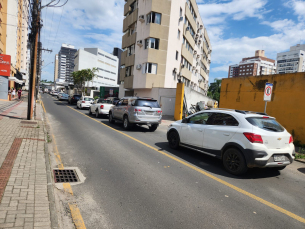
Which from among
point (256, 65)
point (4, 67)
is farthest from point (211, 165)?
point (256, 65)

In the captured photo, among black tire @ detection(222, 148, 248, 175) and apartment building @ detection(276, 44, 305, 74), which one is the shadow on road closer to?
black tire @ detection(222, 148, 248, 175)

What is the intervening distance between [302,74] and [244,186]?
909 cm

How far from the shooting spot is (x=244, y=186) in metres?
4.64

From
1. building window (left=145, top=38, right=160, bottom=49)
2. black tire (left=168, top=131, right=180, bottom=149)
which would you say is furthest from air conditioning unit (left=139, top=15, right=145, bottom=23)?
black tire (left=168, top=131, right=180, bottom=149)

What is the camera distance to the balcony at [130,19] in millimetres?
28562

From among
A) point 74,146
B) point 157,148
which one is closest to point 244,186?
point 157,148

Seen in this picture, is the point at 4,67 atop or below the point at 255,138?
atop

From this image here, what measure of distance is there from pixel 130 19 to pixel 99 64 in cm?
7802

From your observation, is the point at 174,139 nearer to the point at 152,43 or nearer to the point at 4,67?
the point at 152,43

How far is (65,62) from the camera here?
6929 inches

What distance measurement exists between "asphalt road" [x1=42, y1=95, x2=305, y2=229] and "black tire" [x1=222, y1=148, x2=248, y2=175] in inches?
6.9

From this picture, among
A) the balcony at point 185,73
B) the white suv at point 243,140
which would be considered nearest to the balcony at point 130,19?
the balcony at point 185,73

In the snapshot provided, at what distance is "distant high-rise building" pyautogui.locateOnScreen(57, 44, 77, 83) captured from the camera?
573ft

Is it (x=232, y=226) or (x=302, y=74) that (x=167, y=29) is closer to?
(x=302, y=74)
